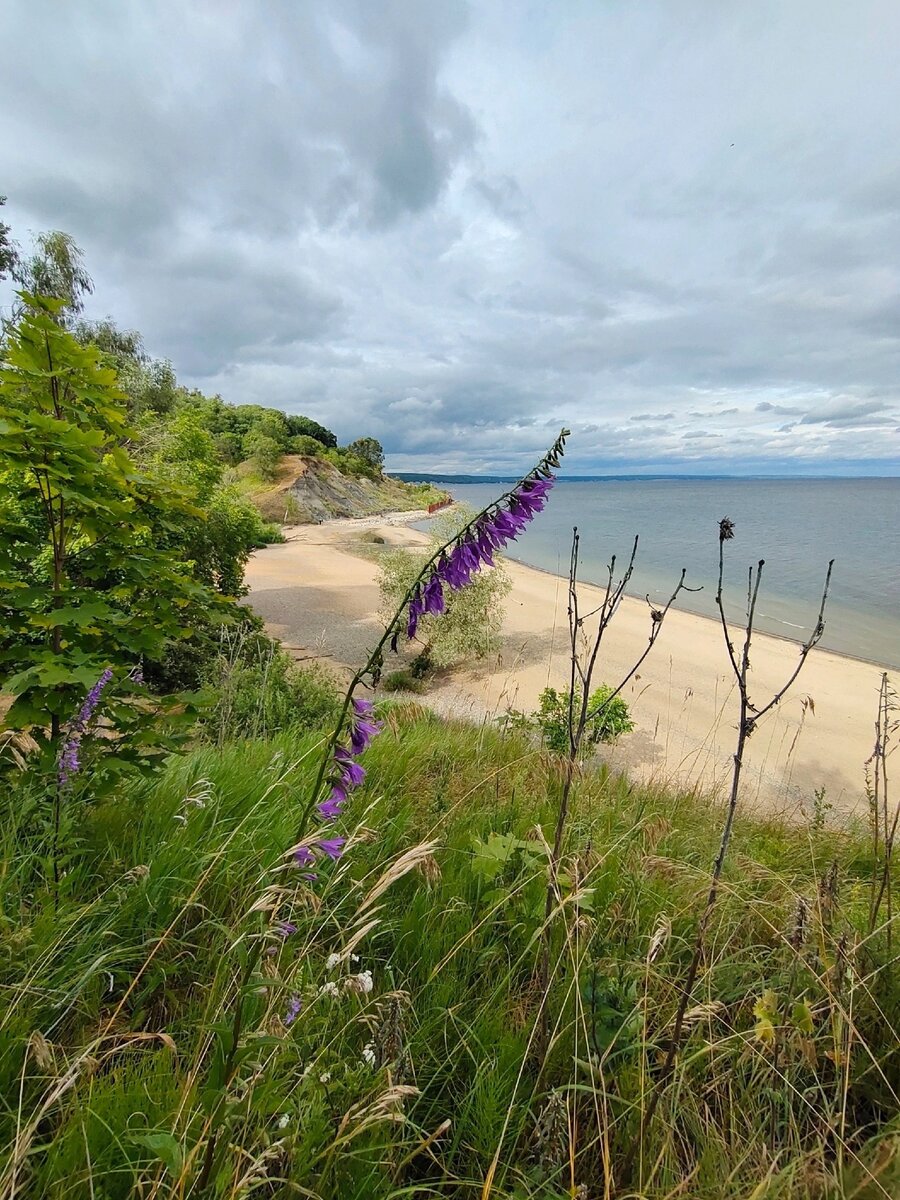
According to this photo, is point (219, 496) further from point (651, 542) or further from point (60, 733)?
point (651, 542)

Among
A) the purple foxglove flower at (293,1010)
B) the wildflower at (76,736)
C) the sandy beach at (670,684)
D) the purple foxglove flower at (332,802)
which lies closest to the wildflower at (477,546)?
the purple foxglove flower at (332,802)

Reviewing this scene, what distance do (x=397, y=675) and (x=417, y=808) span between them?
8719 mm

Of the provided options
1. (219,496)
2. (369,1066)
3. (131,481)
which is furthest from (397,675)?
(369,1066)

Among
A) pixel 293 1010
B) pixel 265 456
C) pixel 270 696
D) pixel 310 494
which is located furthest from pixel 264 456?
pixel 293 1010

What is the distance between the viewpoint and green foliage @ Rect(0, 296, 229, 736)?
2.12 m

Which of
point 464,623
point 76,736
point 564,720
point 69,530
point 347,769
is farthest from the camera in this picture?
point 464,623

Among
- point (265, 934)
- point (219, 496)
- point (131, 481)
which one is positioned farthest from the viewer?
point (219, 496)

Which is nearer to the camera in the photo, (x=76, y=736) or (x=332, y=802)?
(x=332, y=802)

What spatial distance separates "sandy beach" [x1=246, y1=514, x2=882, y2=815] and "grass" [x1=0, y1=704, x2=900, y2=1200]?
366cm

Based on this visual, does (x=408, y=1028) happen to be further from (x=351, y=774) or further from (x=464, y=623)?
(x=464, y=623)

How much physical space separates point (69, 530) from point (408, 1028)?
256 cm

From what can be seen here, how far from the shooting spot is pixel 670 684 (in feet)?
44.3

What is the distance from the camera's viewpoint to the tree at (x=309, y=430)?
68.8m

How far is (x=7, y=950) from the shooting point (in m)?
1.67
